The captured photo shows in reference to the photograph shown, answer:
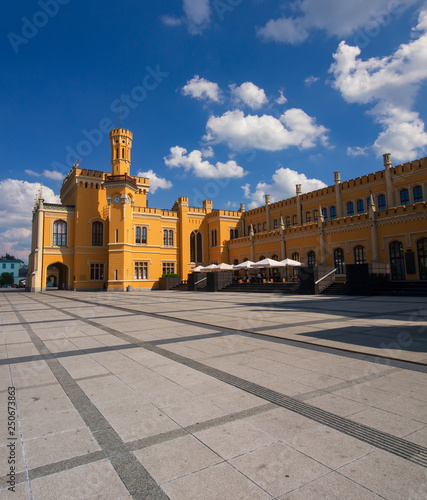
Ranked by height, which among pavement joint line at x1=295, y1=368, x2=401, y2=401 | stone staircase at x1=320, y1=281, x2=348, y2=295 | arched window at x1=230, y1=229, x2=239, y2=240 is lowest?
pavement joint line at x1=295, y1=368, x2=401, y2=401

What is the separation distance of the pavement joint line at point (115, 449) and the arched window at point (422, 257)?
26.6m

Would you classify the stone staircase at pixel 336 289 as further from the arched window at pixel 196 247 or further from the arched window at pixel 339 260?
the arched window at pixel 196 247

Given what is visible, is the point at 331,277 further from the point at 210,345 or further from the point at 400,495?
the point at 400,495

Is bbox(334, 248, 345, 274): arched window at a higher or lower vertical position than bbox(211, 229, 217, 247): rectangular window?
lower

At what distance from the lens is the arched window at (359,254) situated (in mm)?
29312

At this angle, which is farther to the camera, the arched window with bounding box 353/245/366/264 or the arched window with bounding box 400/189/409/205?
the arched window with bounding box 400/189/409/205

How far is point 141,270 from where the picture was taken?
142 ft

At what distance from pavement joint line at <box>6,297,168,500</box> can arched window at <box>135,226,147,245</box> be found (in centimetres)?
A: 3920

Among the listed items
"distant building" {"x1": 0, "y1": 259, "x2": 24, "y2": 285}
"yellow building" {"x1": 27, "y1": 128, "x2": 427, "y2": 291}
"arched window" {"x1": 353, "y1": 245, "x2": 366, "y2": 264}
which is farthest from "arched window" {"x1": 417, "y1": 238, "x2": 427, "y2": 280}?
"distant building" {"x1": 0, "y1": 259, "x2": 24, "y2": 285}

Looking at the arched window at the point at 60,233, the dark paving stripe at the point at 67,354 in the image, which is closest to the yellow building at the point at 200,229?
the arched window at the point at 60,233

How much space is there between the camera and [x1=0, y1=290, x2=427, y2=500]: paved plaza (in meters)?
2.57

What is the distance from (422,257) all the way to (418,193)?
7.11m

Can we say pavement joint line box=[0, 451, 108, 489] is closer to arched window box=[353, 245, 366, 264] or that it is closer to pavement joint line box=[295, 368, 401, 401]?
pavement joint line box=[295, 368, 401, 401]

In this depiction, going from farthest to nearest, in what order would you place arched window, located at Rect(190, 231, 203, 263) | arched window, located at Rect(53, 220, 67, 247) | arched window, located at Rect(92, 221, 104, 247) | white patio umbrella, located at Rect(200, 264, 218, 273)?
arched window, located at Rect(190, 231, 203, 263)
arched window, located at Rect(92, 221, 104, 247)
arched window, located at Rect(53, 220, 67, 247)
white patio umbrella, located at Rect(200, 264, 218, 273)
